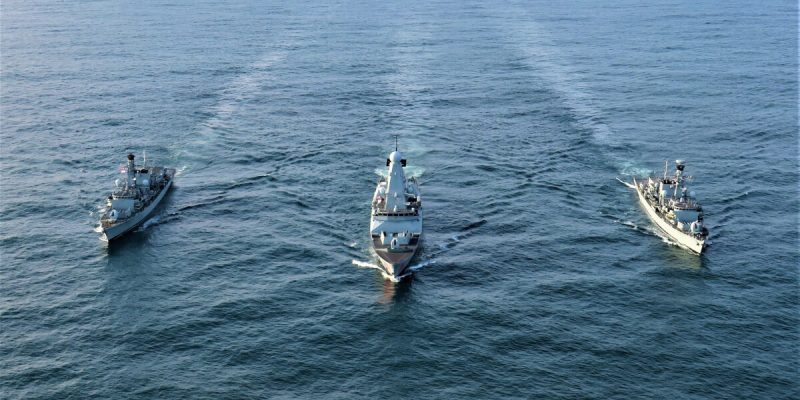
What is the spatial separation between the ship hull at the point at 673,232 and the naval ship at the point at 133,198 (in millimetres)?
109278

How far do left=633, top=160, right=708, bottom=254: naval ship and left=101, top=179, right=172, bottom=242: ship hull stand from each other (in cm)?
10895

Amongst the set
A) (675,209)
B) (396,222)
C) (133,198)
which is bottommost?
(396,222)

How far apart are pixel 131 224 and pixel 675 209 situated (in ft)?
373

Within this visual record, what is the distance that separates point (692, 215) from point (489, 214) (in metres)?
42.1

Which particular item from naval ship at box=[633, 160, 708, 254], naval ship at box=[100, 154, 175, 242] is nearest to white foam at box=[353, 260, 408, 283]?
naval ship at box=[100, 154, 175, 242]

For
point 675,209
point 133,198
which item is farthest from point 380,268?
point 675,209

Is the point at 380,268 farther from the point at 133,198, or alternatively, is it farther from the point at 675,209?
the point at 675,209

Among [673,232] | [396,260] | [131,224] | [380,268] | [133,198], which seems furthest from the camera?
[133,198]

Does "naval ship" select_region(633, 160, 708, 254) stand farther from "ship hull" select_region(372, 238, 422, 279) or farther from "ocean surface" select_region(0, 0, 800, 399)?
"ship hull" select_region(372, 238, 422, 279)

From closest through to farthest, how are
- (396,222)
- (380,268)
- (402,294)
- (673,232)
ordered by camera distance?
(402,294) → (380,268) → (396,222) → (673,232)

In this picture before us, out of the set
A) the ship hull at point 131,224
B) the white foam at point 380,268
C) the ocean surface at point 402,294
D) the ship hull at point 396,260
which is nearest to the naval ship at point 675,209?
the ocean surface at point 402,294

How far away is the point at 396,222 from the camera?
522 feet

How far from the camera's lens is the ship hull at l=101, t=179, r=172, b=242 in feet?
527

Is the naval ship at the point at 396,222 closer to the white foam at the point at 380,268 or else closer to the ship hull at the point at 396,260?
the ship hull at the point at 396,260
